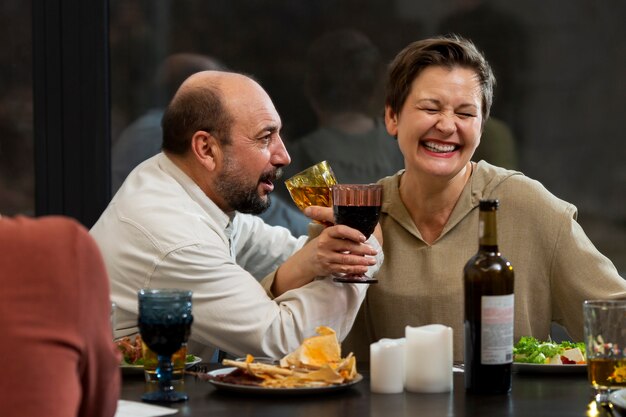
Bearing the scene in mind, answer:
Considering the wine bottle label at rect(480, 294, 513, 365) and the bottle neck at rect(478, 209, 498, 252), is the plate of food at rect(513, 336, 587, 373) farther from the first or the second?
the bottle neck at rect(478, 209, 498, 252)

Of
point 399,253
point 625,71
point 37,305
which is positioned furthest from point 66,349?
point 625,71

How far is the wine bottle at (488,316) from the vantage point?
6.06 feet

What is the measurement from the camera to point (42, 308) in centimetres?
122

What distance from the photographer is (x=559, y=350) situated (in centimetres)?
214

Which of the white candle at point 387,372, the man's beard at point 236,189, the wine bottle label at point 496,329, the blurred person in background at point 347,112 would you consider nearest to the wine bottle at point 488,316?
the wine bottle label at point 496,329

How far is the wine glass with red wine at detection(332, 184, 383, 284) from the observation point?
7.36ft

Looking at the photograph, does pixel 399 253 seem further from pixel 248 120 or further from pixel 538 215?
pixel 248 120

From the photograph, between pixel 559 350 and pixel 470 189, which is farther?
pixel 470 189

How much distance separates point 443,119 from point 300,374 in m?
0.97

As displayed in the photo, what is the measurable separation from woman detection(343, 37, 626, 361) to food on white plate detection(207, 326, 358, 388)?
2.36 feet

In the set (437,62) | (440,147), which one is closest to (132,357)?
(440,147)

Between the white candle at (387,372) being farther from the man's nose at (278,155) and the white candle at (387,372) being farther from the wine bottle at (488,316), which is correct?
the man's nose at (278,155)

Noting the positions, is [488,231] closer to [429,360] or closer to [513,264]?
[429,360]

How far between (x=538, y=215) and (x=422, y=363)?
0.89 m
